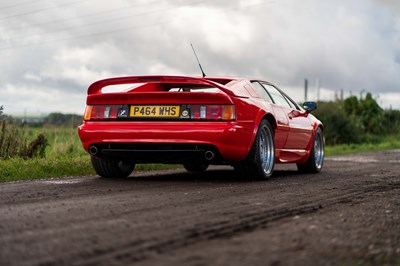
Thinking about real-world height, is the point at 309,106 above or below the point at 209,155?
above

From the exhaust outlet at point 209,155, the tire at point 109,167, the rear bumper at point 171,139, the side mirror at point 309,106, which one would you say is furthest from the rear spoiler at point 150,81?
the side mirror at point 309,106

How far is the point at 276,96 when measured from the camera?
9.62m

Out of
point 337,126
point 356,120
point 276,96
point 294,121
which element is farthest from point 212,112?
point 356,120

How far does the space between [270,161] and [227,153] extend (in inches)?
43.0

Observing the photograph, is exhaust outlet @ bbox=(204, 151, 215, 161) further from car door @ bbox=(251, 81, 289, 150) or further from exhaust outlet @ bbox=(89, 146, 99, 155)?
exhaust outlet @ bbox=(89, 146, 99, 155)

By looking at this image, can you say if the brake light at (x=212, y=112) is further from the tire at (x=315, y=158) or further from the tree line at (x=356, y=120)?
the tree line at (x=356, y=120)

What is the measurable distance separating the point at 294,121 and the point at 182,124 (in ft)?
8.19

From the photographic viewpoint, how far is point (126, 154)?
8281mm

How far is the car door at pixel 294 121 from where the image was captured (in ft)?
31.6

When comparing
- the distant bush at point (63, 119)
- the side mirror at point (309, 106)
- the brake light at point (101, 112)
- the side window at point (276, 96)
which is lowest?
the distant bush at point (63, 119)

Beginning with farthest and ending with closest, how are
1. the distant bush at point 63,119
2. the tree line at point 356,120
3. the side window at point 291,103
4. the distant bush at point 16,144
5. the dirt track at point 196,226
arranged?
the tree line at point 356,120 → the distant bush at point 63,119 → the distant bush at point 16,144 → the side window at point 291,103 → the dirt track at point 196,226

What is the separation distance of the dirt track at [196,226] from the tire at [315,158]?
3.47 meters

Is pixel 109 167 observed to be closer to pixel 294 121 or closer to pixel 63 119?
pixel 294 121

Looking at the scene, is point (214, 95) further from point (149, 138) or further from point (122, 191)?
point (122, 191)
